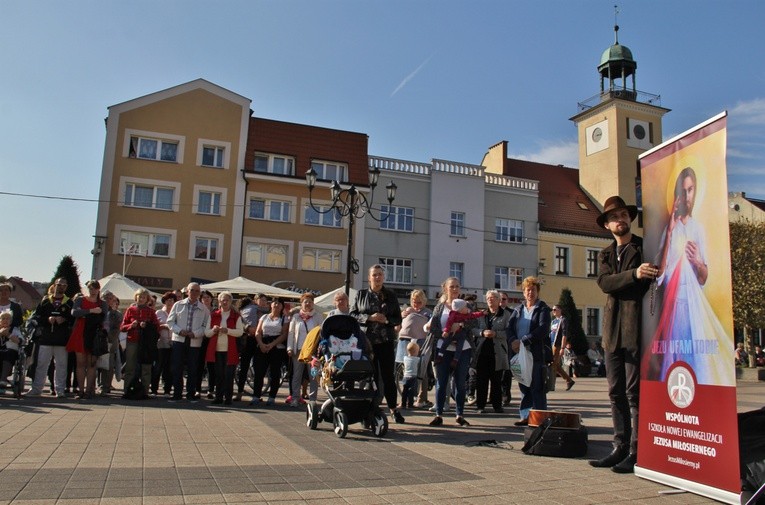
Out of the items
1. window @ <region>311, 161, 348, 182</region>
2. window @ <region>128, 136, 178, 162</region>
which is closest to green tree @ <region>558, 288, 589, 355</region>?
window @ <region>311, 161, 348, 182</region>

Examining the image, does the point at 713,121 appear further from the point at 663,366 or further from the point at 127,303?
the point at 127,303

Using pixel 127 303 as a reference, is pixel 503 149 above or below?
above

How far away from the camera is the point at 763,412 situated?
5.23 m

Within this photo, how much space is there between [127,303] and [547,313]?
15957 mm

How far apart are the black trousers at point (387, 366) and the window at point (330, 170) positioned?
29.4 m

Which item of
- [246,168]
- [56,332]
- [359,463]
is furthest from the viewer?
[246,168]

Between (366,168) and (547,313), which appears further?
(366,168)

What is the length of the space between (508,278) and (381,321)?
34457 millimetres

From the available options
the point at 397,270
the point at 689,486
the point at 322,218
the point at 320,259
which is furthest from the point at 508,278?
the point at 689,486

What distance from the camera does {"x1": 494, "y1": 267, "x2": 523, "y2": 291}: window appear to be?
137 ft

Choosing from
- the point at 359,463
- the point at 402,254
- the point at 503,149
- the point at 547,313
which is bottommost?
the point at 359,463

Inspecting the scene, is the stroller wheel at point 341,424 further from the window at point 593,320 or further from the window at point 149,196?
the window at point 593,320

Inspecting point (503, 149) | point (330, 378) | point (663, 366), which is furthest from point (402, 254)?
point (663, 366)

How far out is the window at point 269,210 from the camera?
36219 millimetres
